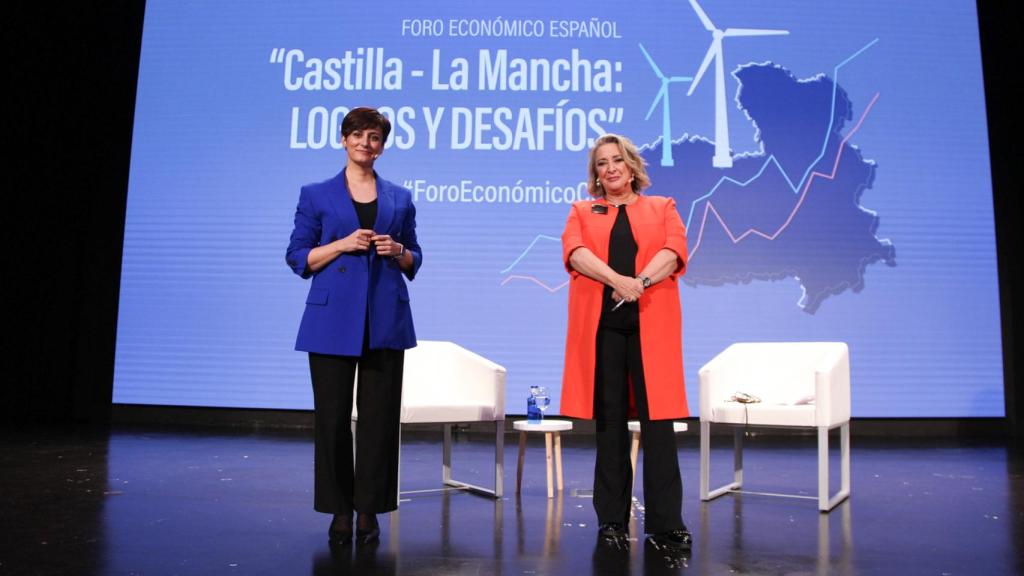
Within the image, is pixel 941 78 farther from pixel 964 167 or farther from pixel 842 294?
pixel 842 294

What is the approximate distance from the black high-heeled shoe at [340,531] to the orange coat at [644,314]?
74cm

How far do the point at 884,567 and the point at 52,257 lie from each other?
6181 mm

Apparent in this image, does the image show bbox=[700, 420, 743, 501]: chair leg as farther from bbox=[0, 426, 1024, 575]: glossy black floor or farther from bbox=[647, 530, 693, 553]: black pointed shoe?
bbox=[647, 530, 693, 553]: black pointed shoe

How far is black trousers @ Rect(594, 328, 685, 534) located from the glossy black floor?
0.13 metres

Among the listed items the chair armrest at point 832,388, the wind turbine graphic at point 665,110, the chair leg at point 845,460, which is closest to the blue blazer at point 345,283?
the chair armrest at point 832,388

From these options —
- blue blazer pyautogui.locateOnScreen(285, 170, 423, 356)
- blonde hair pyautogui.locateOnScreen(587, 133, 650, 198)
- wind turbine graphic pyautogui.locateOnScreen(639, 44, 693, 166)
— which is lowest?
blue blazer pyautogui.locateOnScreen(285, 170, 423, 356)

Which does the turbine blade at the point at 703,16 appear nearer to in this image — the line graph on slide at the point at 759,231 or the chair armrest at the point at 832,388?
the line graph on slide at the point at 759,231

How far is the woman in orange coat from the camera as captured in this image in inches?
96.5

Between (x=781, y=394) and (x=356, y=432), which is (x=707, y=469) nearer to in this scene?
(x=781, y=394)

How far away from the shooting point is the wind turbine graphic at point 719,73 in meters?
5.57

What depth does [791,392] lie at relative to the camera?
3604 mm

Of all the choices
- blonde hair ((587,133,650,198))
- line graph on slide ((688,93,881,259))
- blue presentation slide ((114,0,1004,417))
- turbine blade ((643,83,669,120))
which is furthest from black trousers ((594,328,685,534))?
turbine blade ((643,83,669,120))

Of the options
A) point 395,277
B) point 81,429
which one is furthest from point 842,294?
point 81,429

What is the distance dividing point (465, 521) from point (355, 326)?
2.87 ft
